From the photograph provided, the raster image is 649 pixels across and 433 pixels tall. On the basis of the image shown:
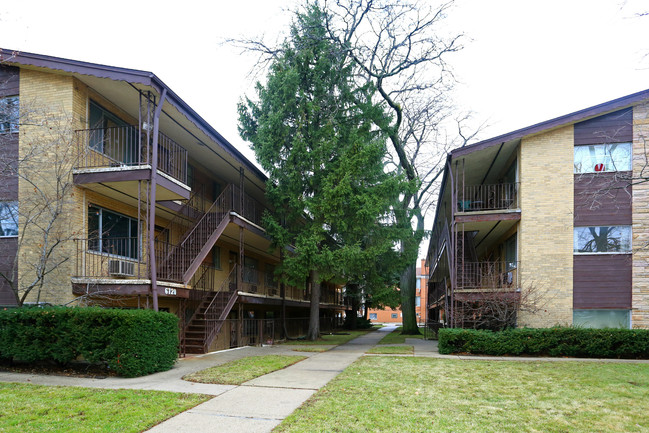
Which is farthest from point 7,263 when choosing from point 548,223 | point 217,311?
point 548,223

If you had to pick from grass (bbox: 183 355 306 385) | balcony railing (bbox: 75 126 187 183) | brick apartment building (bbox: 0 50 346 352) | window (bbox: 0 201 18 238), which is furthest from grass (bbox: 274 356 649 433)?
window (bbox: 0 201 18 238)

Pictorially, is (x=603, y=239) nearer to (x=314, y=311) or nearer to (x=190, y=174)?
(x=314, y=311)

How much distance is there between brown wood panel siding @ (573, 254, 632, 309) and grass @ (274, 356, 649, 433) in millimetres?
4440

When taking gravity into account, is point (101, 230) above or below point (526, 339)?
above

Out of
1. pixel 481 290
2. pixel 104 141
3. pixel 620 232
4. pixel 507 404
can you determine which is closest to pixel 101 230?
pixel 104 141

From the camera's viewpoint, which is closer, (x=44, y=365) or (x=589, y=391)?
(x=589, y=391)

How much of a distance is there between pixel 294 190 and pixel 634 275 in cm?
1258

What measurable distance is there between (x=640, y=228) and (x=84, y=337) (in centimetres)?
1703

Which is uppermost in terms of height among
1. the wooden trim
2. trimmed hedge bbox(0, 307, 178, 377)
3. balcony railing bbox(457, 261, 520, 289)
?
the wooden trim

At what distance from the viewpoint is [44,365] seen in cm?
1053

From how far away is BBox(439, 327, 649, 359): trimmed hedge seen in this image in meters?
14.3

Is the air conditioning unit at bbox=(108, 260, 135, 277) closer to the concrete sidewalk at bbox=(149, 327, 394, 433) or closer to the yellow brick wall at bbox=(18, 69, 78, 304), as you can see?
the yellow brick wall at bbox=(18, 69, 78, 304)

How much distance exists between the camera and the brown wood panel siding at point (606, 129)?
16.4 metres

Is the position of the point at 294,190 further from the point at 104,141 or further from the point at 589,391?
the point at 589,391
